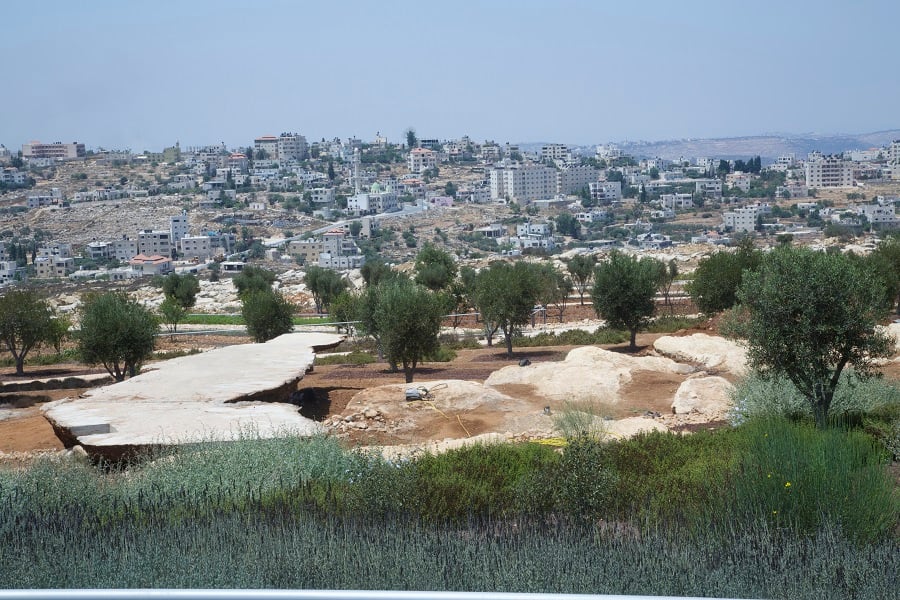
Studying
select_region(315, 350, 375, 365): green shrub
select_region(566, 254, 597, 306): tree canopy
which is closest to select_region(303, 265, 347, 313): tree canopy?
select_region(566, 254, 597, 306): tree canopy

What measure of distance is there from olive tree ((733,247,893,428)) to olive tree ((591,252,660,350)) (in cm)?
1414

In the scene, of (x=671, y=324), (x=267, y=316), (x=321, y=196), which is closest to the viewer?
(x=267, y=316)

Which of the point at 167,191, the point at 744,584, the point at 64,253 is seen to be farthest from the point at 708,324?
the point at 167,191

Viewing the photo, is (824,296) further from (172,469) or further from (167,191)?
(167,191)

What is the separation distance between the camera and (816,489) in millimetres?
7125

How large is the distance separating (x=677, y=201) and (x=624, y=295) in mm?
166922

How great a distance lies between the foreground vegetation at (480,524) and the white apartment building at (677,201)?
177636mm

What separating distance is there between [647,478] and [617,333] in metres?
20.3

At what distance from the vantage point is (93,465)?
1235cm

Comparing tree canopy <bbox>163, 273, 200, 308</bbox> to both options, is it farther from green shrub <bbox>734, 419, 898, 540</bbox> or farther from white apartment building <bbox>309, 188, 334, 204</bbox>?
white apartment building <bbox>309, 188, 334, 204</bbox>

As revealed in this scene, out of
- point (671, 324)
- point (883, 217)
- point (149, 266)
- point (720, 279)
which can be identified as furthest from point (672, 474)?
point (883, 217)

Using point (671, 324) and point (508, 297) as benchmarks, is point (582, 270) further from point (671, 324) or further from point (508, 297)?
point (508, 297)

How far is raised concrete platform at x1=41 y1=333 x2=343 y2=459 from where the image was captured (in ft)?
41.1

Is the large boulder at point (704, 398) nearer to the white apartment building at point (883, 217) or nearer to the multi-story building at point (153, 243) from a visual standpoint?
the white apartment building at point (883, 217)
